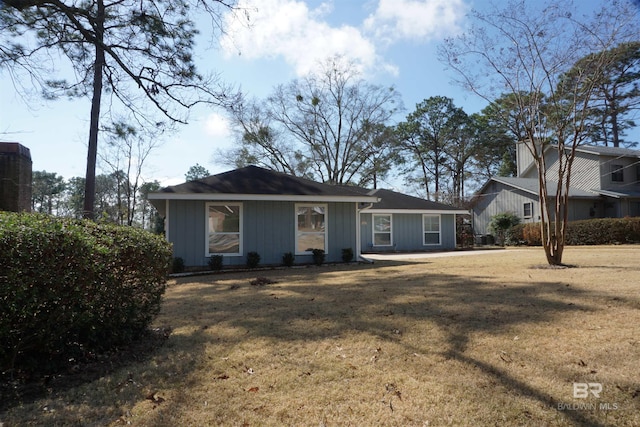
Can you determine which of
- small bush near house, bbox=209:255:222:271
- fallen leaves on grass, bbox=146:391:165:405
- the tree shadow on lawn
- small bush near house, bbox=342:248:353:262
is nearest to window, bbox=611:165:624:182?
small bush near house, bbox=342:248:353:262

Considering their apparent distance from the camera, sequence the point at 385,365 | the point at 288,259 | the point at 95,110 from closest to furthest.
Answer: the point at 385,365
the point at 95,110
the point at 288,259

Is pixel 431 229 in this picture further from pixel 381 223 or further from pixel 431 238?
pixel 381 223

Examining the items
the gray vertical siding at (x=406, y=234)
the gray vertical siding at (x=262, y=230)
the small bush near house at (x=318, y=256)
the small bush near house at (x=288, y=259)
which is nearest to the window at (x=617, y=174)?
the gray vertical siding at (x=406, y=234)

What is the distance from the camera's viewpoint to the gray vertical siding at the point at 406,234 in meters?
18.9

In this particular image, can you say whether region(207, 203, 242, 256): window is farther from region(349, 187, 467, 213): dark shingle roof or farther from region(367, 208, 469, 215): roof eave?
region(349, 187, 467, 213): dark shingle roof

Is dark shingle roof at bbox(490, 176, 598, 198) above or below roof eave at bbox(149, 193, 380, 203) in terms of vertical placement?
above

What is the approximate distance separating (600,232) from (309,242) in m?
15.4

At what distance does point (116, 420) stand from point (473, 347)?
3.05 m

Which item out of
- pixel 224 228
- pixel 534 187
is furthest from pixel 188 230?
pixel 534 187

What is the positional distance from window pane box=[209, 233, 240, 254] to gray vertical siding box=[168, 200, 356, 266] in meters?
0.19

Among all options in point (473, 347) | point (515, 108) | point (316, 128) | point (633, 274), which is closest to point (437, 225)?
point (515, 108)

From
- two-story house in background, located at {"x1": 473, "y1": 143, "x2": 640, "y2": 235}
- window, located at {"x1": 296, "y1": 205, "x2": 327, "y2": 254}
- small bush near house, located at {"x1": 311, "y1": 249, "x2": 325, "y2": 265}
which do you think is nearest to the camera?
small bush near house, located at {"x1": 311, "y1": 249, "x2": 325, "y2": 265}

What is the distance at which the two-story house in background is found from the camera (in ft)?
72.7

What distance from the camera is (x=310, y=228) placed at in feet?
40.8
